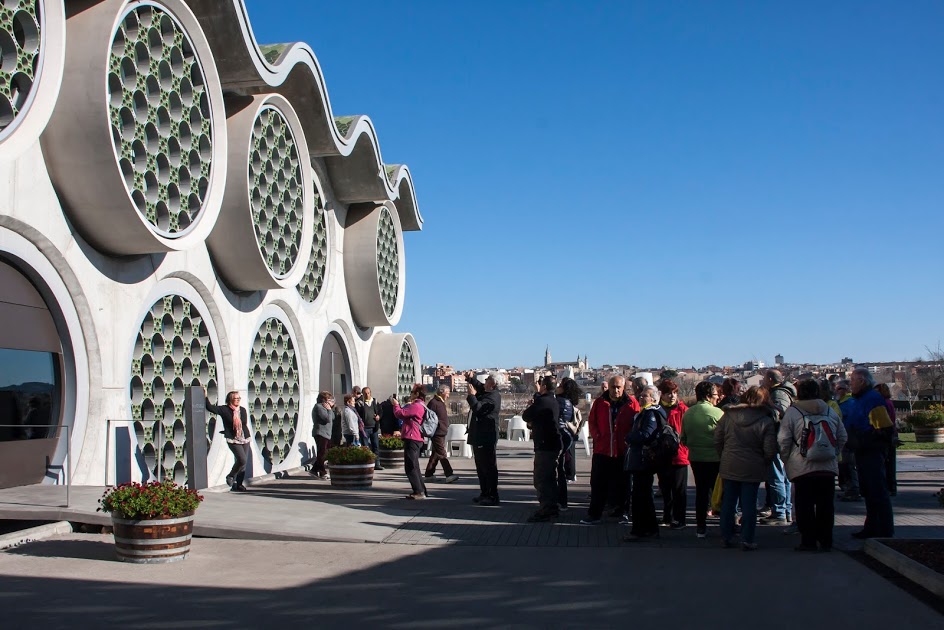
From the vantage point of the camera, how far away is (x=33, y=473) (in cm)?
1125

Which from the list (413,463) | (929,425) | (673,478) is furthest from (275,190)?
(929,425)

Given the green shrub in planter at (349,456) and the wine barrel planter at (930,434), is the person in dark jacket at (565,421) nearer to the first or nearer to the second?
the green shrub in planter at (349,456)

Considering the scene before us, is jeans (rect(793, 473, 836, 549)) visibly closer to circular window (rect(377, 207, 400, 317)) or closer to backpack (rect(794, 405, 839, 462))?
backpack (rect(794, 405, 839, 462))

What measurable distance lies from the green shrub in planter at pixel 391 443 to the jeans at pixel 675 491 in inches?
337

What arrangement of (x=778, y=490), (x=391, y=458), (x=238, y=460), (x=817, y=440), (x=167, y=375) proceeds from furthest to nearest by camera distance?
(x=391, y=458), (x=238, y=460), (x=167, y=375), (x=778, y=490), (x=817, y=440)

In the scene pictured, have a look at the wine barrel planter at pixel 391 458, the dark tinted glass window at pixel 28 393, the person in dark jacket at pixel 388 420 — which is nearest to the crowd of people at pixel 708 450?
the dark tinted glass window at pixel 28 393

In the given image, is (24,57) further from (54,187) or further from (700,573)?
(700,573)

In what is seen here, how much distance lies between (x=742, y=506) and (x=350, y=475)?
23.8 feet

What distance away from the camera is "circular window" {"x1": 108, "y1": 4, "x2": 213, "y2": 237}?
12273mm

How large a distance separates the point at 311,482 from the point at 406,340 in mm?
10266

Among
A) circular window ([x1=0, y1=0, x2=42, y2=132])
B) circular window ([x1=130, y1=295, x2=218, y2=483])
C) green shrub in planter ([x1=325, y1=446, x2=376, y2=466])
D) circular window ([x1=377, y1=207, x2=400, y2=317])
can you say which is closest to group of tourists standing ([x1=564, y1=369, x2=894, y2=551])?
green shrub in planter ([x1=325, y1=446, x2=376, y2=466])

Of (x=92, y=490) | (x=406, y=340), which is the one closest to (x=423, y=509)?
(x=92, y=490)

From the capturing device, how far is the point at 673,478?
34.9 feet

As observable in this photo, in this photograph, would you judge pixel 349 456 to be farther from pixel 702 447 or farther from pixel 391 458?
pixel 702 447
